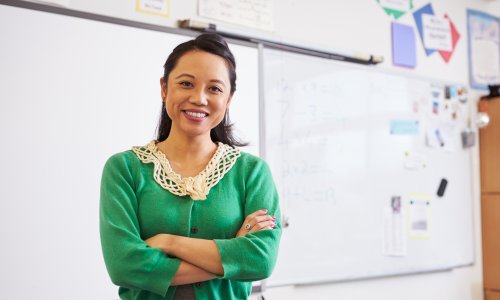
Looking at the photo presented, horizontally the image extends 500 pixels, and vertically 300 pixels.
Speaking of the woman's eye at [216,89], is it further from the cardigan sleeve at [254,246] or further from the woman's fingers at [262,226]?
the woman's fingers at [262,226]

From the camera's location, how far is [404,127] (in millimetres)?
3012

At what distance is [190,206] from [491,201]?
9.35ft

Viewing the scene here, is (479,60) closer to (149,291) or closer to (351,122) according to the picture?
(351,122)

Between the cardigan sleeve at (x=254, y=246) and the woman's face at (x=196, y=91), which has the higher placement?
the woman's face at (x=196, y=91)

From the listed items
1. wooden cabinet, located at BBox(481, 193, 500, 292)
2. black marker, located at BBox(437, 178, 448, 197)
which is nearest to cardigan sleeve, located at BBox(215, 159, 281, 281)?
black marker, located at BBox(437, 178, 448, 197)

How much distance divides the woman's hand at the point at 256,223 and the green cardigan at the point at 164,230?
0.01 m

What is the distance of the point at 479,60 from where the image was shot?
3.55 metres

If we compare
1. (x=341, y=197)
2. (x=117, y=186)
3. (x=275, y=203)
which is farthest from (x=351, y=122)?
(x=117, y=186)

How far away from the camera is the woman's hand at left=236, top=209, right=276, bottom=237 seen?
3.70 feet

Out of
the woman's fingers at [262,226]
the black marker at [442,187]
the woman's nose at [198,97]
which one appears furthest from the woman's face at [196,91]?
the black marker at [442,187]

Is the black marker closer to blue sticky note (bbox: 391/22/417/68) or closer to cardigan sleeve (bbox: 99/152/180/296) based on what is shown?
blue sticky note (bbox: 391/22/417/68)

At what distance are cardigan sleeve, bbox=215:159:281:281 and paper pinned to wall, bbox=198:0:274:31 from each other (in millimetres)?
1306

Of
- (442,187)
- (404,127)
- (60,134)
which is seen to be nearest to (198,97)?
(60,134)

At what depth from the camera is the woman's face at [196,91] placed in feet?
3.69
